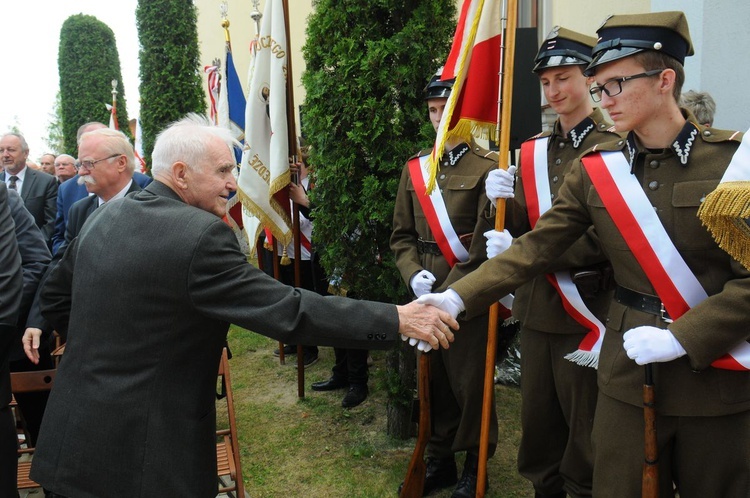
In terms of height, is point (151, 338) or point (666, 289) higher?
point (666, 289)

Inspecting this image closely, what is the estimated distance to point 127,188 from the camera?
430 centimetres

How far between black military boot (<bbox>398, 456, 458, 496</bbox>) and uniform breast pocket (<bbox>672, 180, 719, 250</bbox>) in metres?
2.29

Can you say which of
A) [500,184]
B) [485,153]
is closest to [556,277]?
[500,184]

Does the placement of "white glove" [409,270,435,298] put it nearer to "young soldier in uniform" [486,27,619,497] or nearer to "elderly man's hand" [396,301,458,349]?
"young soldier in uniform" [486,27,619,497]

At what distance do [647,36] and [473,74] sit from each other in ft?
4.05

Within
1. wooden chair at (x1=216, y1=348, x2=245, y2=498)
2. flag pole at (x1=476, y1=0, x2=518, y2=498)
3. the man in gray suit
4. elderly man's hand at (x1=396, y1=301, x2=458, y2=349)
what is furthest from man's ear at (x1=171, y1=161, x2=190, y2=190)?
flag pole at (x1=476, y1=0, x2=518, y2=498)

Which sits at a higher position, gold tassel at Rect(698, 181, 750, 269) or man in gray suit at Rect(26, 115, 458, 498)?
gold tassel at Rect(698, 181, 750, 269)

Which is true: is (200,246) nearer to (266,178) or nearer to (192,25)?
(266,178)

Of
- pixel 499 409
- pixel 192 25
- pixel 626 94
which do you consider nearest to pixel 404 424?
pixel 499 409

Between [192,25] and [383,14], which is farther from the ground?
[192,25]

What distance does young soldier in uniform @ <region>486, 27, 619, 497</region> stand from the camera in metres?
2.95

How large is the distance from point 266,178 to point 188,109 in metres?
7.57

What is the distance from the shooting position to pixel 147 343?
7.40 feet

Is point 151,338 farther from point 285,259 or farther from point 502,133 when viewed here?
point 285,259
